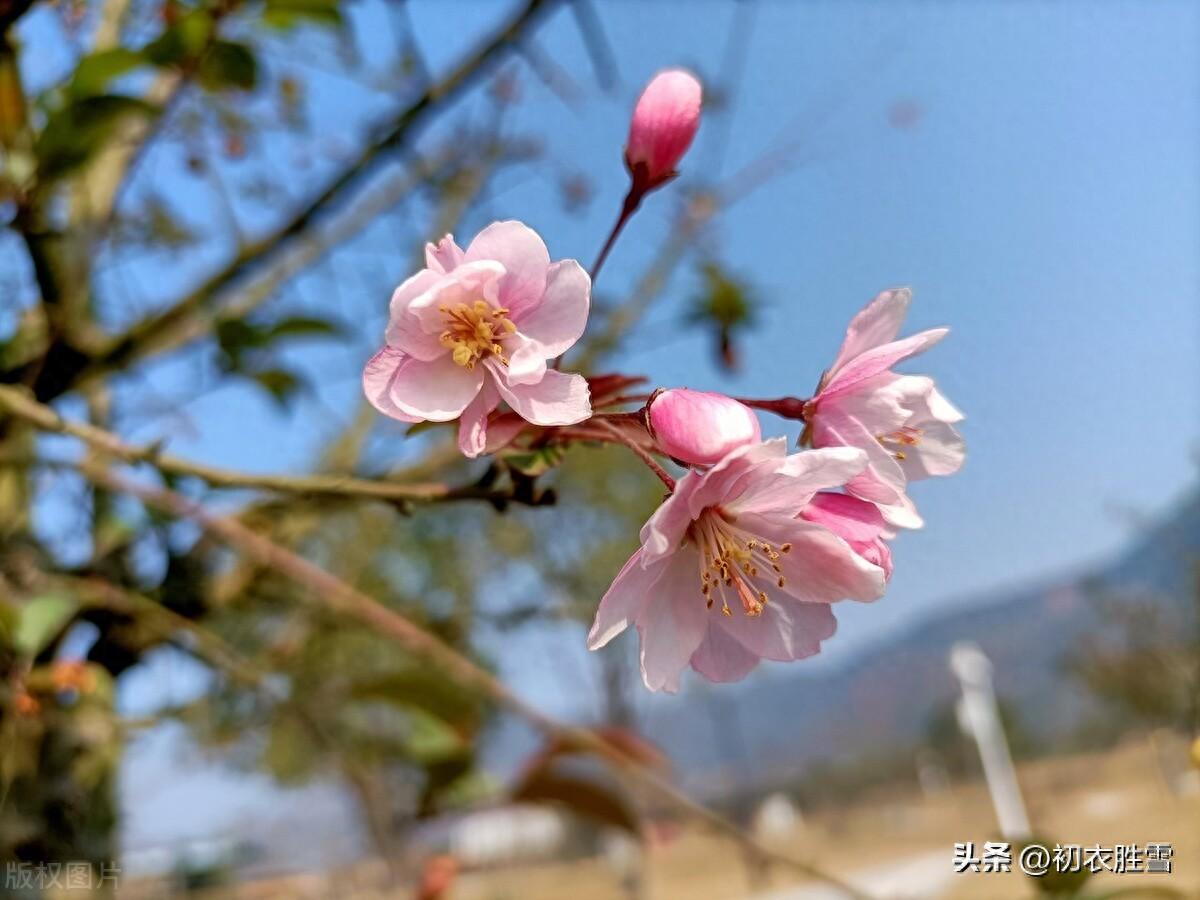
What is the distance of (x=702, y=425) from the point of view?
0.39m

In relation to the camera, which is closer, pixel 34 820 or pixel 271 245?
pixel 34 820

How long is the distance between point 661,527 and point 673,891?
44.0 ft

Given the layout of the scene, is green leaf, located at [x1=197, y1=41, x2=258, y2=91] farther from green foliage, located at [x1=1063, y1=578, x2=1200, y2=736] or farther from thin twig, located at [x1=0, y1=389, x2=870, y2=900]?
green foliage, located at [x1=1063, y1=578, x2=1200, y2=736]

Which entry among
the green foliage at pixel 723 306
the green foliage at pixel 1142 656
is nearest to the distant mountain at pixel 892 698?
the green foliage at pixel 1142 656

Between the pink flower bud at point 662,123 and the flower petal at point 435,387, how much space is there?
0.17m

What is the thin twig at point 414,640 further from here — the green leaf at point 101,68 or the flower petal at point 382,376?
the flower petal at point 382,376

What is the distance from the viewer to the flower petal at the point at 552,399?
41 cm

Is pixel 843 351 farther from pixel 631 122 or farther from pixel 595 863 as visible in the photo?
pixel 595 863

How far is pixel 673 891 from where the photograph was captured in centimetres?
1228

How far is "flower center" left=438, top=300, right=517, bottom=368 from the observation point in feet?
1.52

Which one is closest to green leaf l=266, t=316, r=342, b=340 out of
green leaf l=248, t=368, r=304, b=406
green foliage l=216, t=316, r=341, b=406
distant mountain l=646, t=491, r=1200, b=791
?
green foliage l=216, t=316, r=341, b=406

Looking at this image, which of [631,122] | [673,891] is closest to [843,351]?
[631,122]

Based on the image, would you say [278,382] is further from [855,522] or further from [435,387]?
[855,522]

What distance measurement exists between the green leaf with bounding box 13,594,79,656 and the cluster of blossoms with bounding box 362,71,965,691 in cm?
67
